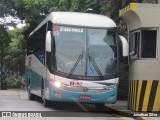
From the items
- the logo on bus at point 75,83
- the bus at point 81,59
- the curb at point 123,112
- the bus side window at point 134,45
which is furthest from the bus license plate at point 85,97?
the bus side window at point 134,45

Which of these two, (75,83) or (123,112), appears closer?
(75,83)

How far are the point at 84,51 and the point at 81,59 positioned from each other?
31 cm

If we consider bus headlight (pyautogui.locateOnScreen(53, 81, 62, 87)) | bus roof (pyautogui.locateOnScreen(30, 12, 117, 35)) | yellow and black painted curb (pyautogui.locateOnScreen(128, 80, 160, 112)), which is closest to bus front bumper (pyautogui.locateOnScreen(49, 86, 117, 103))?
bus headlight (pyautogui.locateOnScreen(53, 81, 62, 87))

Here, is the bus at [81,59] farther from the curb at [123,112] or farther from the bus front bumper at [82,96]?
the curb at [123,112]

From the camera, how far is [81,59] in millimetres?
16000

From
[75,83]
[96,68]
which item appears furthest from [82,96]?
[96,68]

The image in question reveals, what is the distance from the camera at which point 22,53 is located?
5400 cm

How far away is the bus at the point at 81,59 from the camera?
15.8 m

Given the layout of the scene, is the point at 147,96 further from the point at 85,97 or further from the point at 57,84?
the point at 57,84

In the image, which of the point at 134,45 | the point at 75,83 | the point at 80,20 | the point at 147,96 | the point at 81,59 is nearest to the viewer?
the point at 147,96

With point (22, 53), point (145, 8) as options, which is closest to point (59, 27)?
point (145, 8)

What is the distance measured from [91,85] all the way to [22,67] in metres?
43.8

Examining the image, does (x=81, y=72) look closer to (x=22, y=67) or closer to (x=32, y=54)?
(x=32, y=54)

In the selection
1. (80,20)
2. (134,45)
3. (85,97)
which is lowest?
(85,97)
